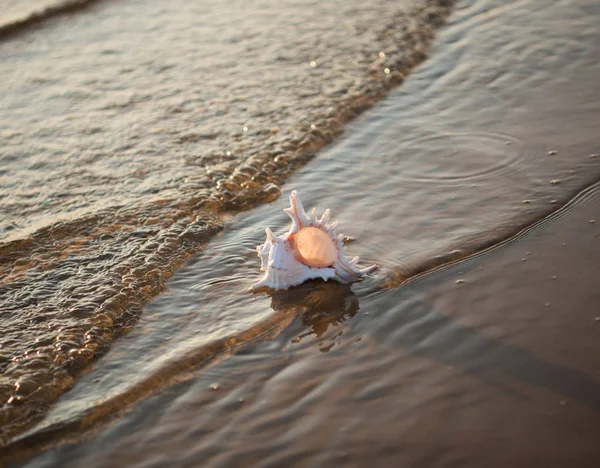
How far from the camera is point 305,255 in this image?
4.16m

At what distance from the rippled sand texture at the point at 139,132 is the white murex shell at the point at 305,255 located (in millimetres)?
741

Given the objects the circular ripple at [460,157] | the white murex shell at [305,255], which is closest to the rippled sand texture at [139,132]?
the white murex shell at [305,255]

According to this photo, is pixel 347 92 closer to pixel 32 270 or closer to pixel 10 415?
pixel 32 270

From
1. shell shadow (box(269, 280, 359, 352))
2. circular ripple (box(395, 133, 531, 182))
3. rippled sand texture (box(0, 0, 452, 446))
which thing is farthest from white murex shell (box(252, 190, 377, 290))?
circular ripple (box(395, 133, 531, 182))

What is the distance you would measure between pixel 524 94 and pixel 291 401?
3870 mm

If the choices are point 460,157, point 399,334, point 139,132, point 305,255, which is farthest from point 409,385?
point 139,132

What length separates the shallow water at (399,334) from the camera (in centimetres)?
321

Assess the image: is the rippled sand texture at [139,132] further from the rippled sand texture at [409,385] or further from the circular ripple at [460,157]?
the circular ripple at [460,157]

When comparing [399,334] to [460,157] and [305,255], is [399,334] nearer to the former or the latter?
[305,255]

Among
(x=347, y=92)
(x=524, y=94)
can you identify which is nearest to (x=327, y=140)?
(x=347, y=92)

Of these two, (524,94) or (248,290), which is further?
(524,94)

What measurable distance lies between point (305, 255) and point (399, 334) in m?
0.69

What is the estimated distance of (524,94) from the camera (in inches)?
247

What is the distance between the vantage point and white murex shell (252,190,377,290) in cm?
409
